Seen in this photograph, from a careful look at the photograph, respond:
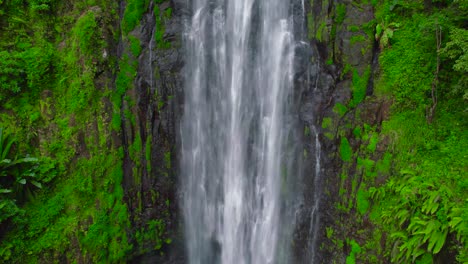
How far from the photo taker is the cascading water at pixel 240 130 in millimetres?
12641

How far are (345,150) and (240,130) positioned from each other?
4.01 m

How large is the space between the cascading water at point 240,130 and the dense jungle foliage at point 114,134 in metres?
2.07

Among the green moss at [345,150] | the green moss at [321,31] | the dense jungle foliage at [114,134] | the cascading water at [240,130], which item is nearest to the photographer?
the dense jungle foliage at [114,134]

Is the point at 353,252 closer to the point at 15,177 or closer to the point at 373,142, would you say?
the point at 373,142

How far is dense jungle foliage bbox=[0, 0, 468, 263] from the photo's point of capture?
9289 mm

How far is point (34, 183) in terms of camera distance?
11117 millimetres

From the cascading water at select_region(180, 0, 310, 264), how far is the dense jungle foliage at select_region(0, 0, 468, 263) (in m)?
2.07

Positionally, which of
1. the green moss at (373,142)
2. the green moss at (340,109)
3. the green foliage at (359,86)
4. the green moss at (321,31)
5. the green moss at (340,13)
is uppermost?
the green moss at (340,13)

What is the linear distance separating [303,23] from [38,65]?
9603 millimetres

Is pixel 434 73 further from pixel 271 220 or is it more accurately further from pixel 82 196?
pixel 82 196

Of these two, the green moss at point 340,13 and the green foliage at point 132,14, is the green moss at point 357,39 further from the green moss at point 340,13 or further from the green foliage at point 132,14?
the green foliage at point 132,14

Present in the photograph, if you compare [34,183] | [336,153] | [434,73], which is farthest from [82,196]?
[434,73]

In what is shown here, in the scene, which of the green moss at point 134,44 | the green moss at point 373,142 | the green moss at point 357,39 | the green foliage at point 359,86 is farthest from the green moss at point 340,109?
the green moss at point 134,44

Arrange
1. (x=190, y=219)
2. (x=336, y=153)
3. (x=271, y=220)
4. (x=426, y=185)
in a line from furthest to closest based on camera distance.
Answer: (x=190, y=219)
(x=271, y=220)
(x=336, y=153)
(x=426, y=185)
